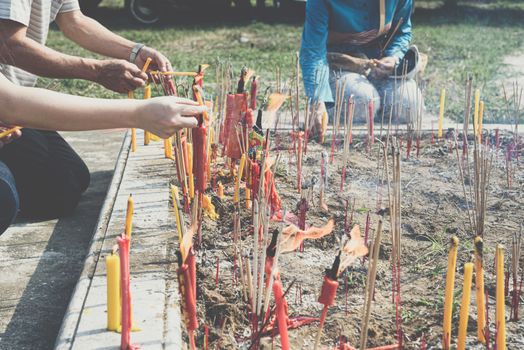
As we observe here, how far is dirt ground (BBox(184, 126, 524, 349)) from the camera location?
2.55 metres

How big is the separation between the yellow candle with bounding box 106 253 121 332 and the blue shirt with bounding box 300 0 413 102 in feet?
9.72

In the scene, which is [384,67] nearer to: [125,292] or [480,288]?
[480,288]

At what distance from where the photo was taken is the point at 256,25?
11773 mm

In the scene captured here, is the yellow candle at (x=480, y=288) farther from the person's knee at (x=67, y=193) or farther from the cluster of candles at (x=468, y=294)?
the person's knee at (x=67, y=193)

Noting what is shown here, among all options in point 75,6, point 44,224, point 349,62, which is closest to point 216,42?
point 349,62

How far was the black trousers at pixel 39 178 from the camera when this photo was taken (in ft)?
12.5

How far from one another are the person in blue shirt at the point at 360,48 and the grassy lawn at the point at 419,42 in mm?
642

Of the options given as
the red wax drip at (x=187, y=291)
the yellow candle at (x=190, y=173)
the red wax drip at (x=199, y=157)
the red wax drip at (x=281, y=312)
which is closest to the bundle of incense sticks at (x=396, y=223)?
the red wax drip at (x=281, y=312)

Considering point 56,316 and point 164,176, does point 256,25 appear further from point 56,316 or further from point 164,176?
point 56,316

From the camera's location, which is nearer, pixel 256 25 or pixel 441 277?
pixel 441 277

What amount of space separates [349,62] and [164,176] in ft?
7.42

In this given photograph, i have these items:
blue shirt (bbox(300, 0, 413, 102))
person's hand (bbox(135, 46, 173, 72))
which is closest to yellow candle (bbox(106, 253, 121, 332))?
person's hand (bbox(135, 46, 173, 72))

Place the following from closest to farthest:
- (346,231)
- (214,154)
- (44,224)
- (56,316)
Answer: (56,316) → (346,231) → (44,224) → (214,154)

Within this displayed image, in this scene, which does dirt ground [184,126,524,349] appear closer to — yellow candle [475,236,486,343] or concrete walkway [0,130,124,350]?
yellow candle [475,236,486,343]
